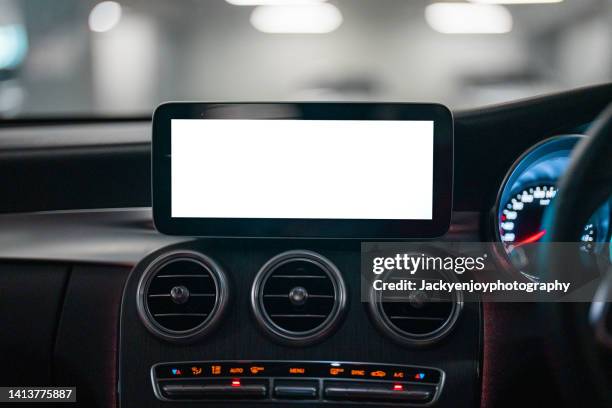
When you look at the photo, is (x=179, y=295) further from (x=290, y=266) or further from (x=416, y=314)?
(x=416, y=314)

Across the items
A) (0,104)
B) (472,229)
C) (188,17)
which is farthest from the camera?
(188,17)

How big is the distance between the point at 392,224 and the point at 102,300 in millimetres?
544

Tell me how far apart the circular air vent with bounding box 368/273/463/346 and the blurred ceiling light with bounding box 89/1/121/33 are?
7.12ft

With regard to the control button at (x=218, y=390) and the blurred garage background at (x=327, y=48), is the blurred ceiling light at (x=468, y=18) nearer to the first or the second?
the blurred garage background at (x=327, y=48)

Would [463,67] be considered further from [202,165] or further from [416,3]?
[202,165]

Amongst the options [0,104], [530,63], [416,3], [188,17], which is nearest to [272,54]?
[188,17]

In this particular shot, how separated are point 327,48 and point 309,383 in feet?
→ 10.6

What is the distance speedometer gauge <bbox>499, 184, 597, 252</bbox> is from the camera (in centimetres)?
119

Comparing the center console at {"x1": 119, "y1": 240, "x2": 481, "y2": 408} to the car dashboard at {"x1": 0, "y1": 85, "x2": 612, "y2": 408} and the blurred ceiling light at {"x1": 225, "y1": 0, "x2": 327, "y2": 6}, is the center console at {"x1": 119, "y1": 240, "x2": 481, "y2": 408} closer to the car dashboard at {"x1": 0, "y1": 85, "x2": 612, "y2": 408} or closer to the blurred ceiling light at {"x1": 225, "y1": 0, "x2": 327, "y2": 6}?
the car dashboard at {"x1": 0, "y1": 85, "x2": 612, "y2": 408}

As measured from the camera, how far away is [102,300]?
1.23 metres

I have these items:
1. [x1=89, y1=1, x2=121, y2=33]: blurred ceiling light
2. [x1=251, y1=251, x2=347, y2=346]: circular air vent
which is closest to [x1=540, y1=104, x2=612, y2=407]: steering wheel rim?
[x1=251, y1=251, x2=347, y2=346]: circular air vent

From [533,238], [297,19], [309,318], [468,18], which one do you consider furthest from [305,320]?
[468,18]

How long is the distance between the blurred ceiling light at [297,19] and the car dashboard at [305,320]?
111 inches

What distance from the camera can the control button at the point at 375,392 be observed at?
114 cm
